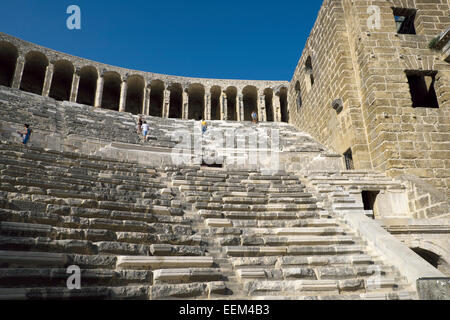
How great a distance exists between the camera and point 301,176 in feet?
31.0

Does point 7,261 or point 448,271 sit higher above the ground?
point 7,261

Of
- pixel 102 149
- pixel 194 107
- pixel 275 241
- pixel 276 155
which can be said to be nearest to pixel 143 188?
pixel 275 241

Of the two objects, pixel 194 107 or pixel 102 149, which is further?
pixel 194 107

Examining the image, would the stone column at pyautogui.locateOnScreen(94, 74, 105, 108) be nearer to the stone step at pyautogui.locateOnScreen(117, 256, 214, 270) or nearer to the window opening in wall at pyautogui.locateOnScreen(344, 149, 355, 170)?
the window opening in wall at pyautogui.locateOnScreen(344, 149, 355, 170)

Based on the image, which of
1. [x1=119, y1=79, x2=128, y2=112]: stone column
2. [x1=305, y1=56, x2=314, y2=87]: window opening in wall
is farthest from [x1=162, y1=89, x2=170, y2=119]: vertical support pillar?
[x1=305, y1=56, x2=314, y2=87]: window opening in wall

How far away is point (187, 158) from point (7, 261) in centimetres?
794

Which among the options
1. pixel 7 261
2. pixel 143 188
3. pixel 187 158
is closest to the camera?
pixel 7 261

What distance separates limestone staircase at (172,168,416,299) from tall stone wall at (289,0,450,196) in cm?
457

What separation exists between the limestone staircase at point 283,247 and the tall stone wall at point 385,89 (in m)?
4.57

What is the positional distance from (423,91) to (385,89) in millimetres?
2614

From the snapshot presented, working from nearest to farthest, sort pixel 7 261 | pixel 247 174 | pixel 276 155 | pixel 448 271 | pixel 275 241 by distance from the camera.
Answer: pixel 7 261
pixel 275 241
pixel 448 271
pixel 247 174
pixel 276 155

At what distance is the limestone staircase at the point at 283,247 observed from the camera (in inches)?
164

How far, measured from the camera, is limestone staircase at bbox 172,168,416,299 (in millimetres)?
4176

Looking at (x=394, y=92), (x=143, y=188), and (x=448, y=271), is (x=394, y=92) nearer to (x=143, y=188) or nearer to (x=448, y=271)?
(x=448, y=271)
